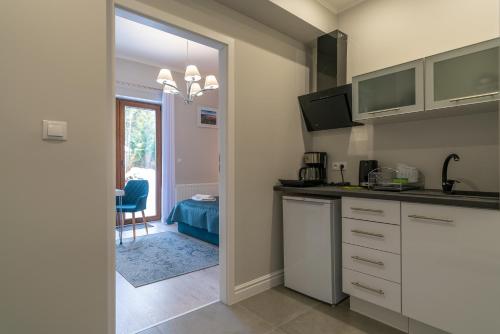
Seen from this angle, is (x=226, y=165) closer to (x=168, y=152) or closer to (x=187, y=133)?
(x=168, y=152)

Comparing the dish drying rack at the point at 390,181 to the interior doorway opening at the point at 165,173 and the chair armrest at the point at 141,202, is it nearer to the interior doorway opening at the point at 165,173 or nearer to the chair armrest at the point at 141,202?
the interior doorway opening at the point at 165,173

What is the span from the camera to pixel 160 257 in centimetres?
327

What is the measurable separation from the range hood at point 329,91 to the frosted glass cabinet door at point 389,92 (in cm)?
18

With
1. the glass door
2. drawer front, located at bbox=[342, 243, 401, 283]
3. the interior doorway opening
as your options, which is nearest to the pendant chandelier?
the interior doorway opening

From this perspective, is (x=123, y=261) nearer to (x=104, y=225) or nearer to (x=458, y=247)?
(x=104, y=225)

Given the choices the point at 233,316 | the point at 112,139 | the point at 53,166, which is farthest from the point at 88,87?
the point at 233,316

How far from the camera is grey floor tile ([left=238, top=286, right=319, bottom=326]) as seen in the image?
2012mm

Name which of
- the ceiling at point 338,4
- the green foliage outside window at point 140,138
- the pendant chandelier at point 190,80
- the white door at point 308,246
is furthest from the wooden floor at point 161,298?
the ceiling at point 338,4

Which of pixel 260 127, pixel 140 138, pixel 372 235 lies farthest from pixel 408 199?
pixel 140 138

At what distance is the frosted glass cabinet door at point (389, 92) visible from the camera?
6.16ft

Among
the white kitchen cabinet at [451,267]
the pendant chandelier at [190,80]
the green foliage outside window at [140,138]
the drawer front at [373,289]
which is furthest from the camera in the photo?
the green foliage outside window at [140,138]

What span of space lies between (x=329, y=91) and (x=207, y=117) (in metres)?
3.56

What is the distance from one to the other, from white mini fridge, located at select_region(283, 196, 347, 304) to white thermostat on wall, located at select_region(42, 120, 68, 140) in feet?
5.65

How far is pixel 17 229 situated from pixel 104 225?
0.37 metres
